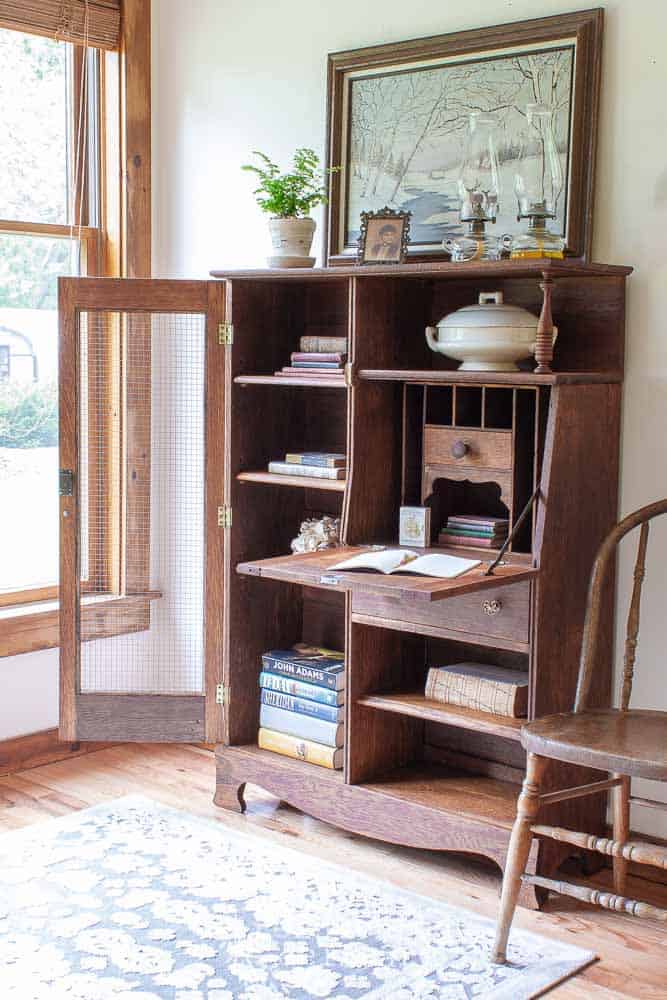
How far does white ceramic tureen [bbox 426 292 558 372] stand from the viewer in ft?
9.50

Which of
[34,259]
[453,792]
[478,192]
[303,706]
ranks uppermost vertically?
[478,192]

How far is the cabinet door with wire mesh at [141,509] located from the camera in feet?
11.3

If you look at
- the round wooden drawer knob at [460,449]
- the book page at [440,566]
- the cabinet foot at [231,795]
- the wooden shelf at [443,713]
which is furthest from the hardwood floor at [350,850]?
the round wooden drawer knob at [460,449]

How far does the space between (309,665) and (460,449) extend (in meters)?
0.75

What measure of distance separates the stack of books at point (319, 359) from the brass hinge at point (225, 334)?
17 cm

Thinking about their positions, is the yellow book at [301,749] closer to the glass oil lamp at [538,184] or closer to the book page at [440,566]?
the book page at [440,566]

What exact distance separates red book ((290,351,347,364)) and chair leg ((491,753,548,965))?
118cm

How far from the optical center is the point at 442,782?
10.4ft

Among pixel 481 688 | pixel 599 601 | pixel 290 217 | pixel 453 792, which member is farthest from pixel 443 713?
pixel 290 217

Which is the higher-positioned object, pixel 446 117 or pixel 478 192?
pixel 446 117

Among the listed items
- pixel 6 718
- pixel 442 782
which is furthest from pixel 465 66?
pixel 6 718

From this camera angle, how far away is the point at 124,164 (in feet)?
12.9

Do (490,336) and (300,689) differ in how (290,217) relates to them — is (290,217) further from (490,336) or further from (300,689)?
(300,689)

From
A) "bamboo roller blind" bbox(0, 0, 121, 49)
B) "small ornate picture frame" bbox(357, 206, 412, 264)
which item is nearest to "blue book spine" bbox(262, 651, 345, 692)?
"small ornate picture frame" bbox(357, 206, 412, 264)
